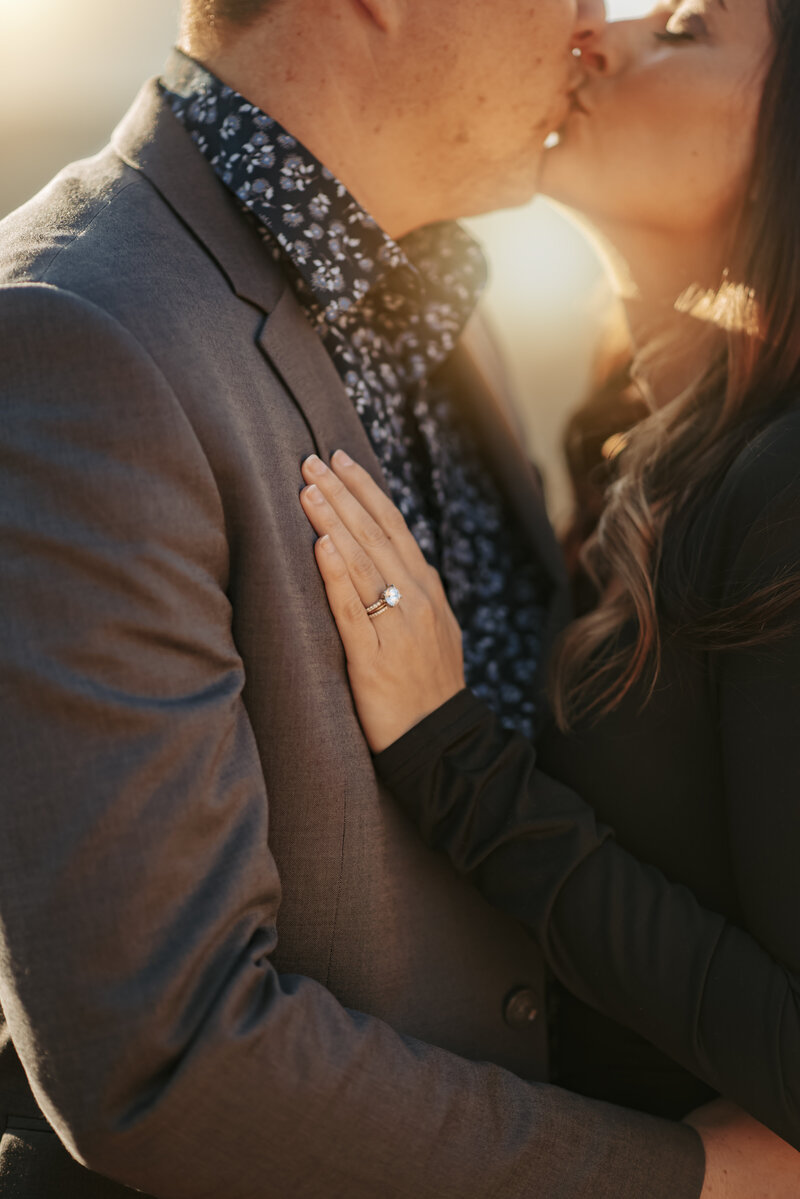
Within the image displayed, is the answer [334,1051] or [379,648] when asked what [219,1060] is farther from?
[379,648]

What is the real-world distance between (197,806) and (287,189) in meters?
1.04

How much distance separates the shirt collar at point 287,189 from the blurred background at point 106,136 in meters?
5.23

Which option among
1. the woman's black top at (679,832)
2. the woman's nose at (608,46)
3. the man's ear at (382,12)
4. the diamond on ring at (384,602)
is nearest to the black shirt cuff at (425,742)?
A: the woman's black top at (679,832)

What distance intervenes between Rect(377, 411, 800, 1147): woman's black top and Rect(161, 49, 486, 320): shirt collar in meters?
0.74

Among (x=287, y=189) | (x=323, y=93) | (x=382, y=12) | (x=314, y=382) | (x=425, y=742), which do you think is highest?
(x=382, y=12)

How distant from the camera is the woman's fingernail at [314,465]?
1355 mm

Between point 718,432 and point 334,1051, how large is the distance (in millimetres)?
1243

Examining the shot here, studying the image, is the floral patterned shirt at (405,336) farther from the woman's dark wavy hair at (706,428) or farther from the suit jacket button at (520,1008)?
the suit jacket button at (520,1008)

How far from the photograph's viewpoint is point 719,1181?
1318 mm

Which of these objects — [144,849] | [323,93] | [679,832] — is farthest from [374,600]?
[323,93]

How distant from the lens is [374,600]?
1.39m

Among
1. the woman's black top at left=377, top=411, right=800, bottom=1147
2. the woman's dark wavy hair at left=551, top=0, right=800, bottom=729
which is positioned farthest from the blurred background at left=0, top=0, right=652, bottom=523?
the woman's black top at left=377, top=411, right=800, bottom=1147

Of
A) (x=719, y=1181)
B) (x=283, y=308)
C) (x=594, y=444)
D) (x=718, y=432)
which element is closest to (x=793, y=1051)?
(x=719, y=1181)

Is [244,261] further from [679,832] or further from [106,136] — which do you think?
[106,136]
